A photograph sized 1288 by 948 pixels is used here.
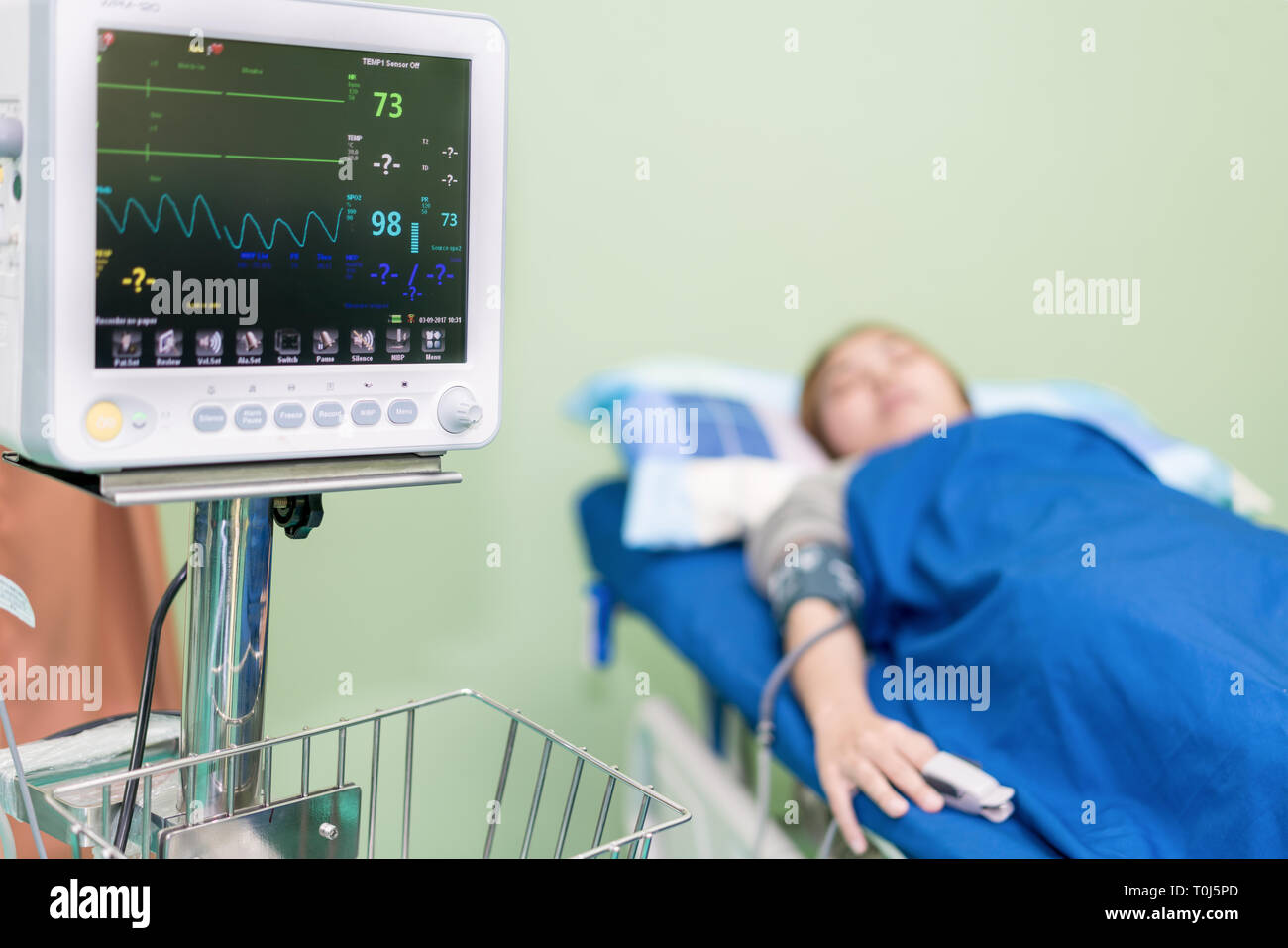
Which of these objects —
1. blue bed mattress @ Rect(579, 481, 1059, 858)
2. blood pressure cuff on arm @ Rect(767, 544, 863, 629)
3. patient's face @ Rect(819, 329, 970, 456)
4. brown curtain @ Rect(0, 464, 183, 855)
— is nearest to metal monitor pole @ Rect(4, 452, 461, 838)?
brown curtain @ Rect(0, 464, 183, 855)

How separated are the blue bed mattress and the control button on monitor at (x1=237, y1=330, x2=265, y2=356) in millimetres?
606

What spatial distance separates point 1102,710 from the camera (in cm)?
84

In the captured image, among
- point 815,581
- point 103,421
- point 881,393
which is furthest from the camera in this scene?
point 881,393

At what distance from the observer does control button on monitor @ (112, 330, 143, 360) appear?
0.47m

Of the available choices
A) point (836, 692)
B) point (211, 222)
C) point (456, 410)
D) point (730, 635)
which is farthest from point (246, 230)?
point (730, 635)

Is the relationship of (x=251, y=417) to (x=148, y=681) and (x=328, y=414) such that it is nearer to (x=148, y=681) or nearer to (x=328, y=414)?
(x=328, y=414)

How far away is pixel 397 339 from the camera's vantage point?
54 cm

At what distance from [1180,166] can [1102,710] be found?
1.61 meters

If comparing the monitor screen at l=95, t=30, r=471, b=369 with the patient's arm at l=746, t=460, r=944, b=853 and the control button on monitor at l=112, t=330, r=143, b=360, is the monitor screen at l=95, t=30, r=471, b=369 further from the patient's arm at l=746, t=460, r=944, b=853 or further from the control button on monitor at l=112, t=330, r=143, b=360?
the patient's arm at l=746, t=460, r=944, b=853

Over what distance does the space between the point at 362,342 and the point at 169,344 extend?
0.09 metres

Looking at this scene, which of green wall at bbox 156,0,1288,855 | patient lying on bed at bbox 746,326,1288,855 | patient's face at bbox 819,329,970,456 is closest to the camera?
patient lying on bed at bbox 746,326,1288,855

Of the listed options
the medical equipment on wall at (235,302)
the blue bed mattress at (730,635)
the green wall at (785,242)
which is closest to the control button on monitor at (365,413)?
the medical equipment on wall at (235,302)

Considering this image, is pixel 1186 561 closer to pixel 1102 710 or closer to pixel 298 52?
pixel 1102 710

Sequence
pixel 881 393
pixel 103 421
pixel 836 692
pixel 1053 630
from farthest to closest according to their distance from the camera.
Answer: pixel 881 393 → pixel 836 692 → pixel 1053 630 → pixel 103 421
